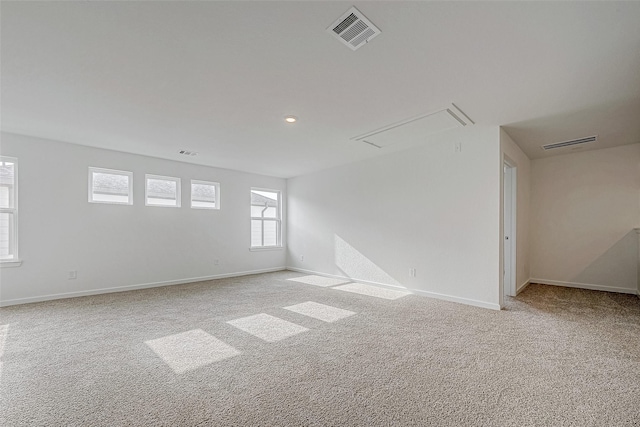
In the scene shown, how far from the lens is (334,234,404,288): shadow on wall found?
5.01 m

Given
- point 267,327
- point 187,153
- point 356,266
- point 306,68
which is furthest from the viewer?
point 356,266

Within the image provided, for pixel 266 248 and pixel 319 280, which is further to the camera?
pixel 266 248

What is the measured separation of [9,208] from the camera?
3945 millimetres

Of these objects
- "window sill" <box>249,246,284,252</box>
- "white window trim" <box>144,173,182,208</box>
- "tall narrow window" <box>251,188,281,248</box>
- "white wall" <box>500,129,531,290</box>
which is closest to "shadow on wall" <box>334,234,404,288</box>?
"window sill" <box>249,246,284,252</box>

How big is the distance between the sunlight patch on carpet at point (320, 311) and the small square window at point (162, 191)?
334cm

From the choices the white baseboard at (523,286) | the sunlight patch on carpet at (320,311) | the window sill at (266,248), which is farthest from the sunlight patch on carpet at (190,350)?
the white baseboard at (523,286)

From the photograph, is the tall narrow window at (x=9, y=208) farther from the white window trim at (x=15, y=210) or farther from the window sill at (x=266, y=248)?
the window sill at (x=266, y=248)

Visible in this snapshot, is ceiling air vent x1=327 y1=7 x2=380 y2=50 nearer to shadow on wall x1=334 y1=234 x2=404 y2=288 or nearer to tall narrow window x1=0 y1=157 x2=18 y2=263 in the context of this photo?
shadow on wall x1=334 y1=234 x2=404 y2=288

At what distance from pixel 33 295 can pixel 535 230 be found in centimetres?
834

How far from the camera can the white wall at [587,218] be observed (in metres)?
4.53

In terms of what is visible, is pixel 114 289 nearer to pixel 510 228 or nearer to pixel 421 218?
pixel 421 218

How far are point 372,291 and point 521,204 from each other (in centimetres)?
288

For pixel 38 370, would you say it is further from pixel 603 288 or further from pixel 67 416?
pixel 603 288

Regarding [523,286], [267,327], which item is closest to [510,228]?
[523,286]
